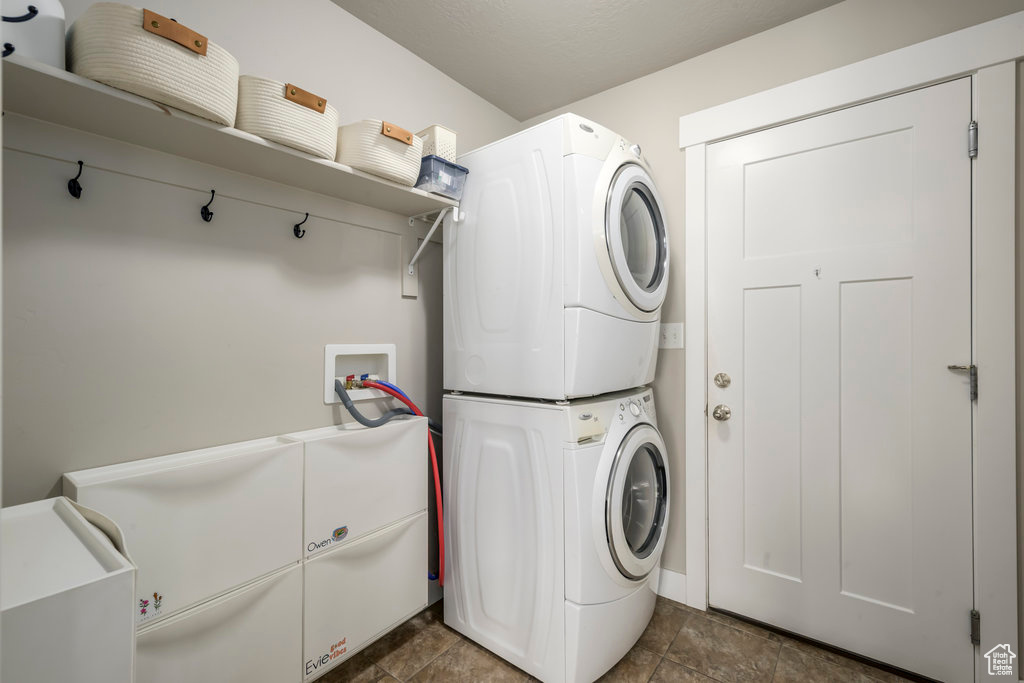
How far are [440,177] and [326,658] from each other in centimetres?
167

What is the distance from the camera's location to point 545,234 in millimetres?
1600

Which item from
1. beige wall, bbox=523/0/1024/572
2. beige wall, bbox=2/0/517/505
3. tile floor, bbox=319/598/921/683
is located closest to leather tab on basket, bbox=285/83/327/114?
beige wall, bbox=2/0/517/505

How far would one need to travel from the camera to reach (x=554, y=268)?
158cm

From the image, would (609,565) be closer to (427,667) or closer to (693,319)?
(427,667)

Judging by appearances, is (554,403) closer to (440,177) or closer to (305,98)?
(440,177)

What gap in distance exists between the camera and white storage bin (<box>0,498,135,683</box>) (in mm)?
629

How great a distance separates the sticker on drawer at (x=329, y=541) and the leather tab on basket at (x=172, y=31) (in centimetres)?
136

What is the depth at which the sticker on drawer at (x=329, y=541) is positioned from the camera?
147 centimetres

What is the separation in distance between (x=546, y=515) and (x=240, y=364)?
1.11 m

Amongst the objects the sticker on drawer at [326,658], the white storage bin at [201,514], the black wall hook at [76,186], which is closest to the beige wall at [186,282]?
the black wall hook at [76,186]

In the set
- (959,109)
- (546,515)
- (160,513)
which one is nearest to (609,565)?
(546,515)

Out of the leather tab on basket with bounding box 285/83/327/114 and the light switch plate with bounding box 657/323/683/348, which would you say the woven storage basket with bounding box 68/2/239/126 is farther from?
the light switch plate with bounding box 657/323/683/348

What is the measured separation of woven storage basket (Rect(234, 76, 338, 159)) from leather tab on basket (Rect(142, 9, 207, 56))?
0.52 feet

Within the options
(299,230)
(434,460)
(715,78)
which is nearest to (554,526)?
(434,460)
